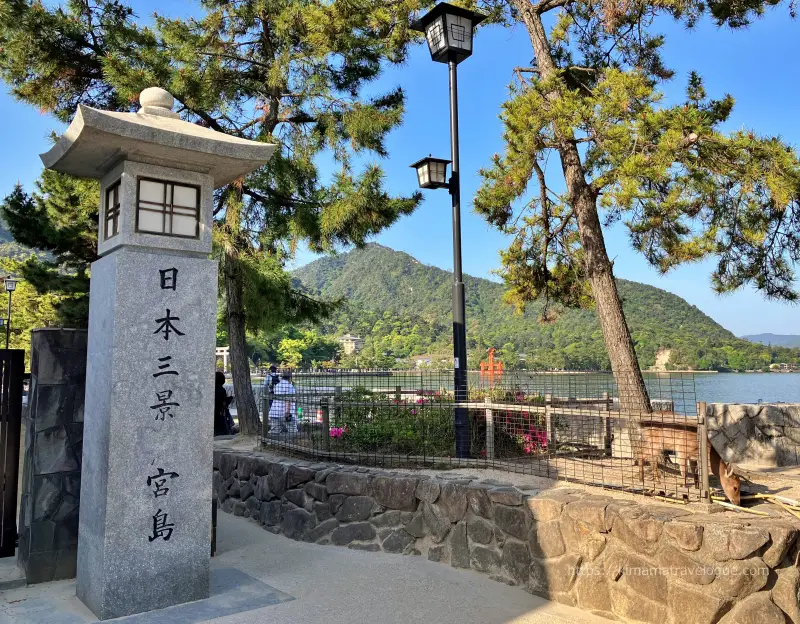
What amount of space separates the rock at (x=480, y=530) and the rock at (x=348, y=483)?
3.55 feet

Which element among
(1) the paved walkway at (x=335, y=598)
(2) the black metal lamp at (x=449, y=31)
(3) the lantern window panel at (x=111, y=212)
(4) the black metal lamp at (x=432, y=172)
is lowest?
(1) the paved walkway at (x=335, y=598)

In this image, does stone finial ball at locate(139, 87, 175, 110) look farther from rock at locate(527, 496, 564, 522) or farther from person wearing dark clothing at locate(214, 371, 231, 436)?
person wearing dark clothing at locate(214, 371, 231, 436)

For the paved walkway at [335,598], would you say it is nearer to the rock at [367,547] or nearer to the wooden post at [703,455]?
the rock at [367,547]

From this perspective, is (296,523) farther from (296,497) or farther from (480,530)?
(480,530)

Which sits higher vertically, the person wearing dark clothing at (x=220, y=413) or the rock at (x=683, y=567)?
the person wearing dark clothing at (x=220, y=413)

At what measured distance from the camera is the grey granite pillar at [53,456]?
4164 mm

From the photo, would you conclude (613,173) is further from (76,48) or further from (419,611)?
(76,48)

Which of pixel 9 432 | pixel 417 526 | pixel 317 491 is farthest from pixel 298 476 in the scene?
pixel 9 432

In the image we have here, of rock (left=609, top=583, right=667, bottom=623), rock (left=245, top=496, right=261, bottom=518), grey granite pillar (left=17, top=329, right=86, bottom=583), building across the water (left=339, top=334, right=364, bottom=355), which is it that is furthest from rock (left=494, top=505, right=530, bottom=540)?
building across the water (left=339, top=334, right=364, bottom=355)

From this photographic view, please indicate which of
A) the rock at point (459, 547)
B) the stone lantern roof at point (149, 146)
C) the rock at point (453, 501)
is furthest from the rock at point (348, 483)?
the stone lantern roof at point (149, 146)

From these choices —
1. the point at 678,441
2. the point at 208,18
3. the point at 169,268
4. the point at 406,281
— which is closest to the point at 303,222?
the point at 208,18

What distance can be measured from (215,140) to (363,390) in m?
4.07

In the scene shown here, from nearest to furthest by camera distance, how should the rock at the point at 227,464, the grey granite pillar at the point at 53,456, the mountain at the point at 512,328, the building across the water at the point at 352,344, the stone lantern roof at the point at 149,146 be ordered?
Answer: 1. the stone lantern roof at the point at 149,146
2. the grey granite pillar at the point at 53,456
3. the rock at the point at 227,464
4. the mountain at the point at 512,328
5. the building across the water at the point at 352,344

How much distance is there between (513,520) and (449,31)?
5.29 meters
